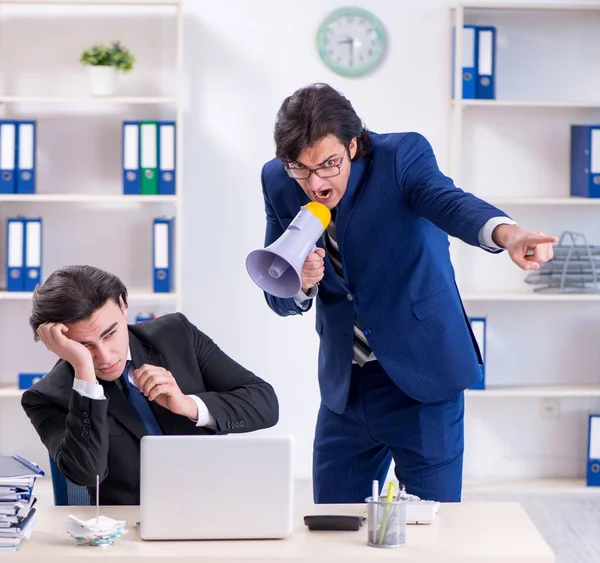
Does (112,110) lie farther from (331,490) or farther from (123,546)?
(123,546)

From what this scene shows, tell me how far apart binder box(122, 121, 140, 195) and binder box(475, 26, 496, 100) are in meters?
1.46

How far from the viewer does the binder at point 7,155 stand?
159 inches

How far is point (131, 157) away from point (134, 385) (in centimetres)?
209

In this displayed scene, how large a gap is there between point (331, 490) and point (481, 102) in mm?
2279

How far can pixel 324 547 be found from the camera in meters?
1.71

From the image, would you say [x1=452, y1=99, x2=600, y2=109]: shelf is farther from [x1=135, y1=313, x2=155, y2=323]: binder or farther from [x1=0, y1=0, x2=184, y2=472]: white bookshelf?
[x1=135, y1=313, x2=155, y2=323]: binder

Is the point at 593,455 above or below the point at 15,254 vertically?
below

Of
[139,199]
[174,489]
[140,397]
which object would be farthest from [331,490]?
[139,199]

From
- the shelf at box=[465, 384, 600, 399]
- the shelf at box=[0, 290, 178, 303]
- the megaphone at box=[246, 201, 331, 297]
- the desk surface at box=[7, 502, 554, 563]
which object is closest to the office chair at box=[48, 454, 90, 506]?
the desk surface at box=[7, 502, 554, 563]

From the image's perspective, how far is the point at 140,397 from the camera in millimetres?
2139

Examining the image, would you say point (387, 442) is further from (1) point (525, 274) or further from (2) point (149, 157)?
(1) point (525, 274)

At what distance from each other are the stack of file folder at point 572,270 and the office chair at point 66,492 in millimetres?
2703

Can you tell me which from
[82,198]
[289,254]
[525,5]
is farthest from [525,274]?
[289,254]

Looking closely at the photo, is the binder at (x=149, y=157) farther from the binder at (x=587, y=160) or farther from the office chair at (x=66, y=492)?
the office chair at (x=66, y=492)
